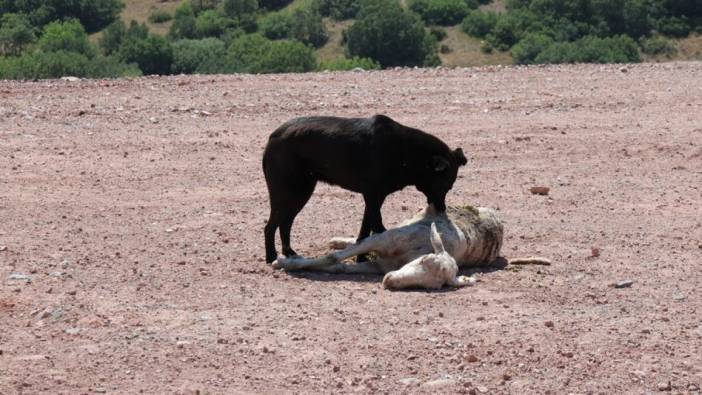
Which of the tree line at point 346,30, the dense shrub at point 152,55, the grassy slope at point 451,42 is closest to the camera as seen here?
the tree line at point 346,30

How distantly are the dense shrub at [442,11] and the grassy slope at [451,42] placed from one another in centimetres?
82

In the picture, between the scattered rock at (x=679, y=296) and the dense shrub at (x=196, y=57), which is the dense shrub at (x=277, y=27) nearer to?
the dense shrub at (x=196, y=57)

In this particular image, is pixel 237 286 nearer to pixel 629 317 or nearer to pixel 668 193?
pixel 629 317

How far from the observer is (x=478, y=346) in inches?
354

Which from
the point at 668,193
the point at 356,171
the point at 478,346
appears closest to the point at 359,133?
the point at 356,171

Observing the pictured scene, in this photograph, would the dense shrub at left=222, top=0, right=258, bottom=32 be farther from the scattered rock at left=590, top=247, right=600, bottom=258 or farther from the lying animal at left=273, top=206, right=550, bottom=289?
the lying animal at left=273, top=206, right=550, bottom=289

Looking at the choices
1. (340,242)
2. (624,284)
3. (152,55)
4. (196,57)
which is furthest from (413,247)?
(152,55)

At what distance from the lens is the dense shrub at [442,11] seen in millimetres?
69375

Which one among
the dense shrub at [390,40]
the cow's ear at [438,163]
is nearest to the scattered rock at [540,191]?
the cow's ear at [438,163]

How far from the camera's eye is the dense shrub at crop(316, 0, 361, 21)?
7088 cm

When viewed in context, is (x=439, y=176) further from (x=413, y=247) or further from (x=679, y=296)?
(x=679, y=296)

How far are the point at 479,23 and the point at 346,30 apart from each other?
24.7 feet

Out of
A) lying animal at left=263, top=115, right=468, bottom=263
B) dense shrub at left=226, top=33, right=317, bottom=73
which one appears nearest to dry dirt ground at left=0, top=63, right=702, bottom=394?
lying animal at left=263, top=115, right=468, bottom=263

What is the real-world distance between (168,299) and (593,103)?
11.5 meters
